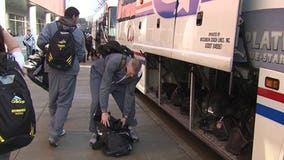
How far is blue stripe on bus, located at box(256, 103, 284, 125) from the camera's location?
12.1 feet

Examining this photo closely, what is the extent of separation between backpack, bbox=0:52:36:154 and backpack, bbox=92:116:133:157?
2.52 m

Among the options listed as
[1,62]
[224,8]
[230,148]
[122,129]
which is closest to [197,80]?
[122,129]

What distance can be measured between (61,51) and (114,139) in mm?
1355

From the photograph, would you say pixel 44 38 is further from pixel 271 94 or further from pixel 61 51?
pixel 271 94

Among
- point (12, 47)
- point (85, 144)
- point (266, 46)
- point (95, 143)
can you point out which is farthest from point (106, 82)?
point (266, 46)

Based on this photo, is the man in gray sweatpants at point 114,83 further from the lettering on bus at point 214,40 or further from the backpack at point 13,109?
the backpack at point 13,109

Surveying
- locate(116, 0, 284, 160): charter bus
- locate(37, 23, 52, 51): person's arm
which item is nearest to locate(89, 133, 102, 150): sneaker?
locate(116, 0, 284, 160): charter bus

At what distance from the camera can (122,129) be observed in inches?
245

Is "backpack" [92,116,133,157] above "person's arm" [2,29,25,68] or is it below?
below

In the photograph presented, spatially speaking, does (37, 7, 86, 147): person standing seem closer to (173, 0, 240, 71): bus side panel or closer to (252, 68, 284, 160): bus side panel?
(173, 0, 240, 71): bus side panel

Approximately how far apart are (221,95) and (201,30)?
1.02 meters

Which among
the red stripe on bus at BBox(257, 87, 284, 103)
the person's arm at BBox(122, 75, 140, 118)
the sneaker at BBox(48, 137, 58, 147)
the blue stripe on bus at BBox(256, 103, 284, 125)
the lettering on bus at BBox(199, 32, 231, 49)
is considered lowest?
the sneaker at BBox(48, 137, 58, 147)

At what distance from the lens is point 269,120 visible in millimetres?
3850

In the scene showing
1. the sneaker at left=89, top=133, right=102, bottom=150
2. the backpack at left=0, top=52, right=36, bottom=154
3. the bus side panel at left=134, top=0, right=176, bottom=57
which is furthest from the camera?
the bus side panel at left=134, top=0, right=176, bottom=57
